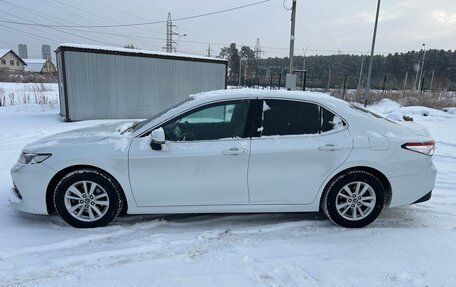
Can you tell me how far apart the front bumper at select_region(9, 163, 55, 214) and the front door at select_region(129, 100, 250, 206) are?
92 cm

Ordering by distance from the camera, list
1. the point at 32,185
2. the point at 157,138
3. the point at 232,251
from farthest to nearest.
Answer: the point at 32,185 < the point at 157,138 < the point at 232,251

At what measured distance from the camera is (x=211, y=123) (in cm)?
400

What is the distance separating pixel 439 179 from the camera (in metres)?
5.88

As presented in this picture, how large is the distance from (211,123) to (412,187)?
2.39 metres

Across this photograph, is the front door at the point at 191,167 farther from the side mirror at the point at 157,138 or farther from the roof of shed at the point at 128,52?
the roof of shed at the point at 128,52

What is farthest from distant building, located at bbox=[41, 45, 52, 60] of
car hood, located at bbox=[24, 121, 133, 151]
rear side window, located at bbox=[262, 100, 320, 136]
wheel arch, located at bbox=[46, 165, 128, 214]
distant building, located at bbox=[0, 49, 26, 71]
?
rear side window, located at bbox=[262, 100, 320, 136]

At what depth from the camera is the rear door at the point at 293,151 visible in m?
3.70

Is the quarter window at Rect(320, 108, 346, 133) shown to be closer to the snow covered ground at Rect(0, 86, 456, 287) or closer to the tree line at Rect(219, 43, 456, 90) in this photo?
the snow covered ground at Rect(0, 86, 456, 287)

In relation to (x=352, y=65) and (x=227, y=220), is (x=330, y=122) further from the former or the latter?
(x=352, y=65)

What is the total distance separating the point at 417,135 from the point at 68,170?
3.92 meters

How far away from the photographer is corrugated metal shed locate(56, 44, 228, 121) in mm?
11836

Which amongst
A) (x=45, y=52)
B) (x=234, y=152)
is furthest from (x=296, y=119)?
(x=45, y=52)

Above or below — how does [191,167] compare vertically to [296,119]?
below

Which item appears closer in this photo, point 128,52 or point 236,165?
point 236,165
